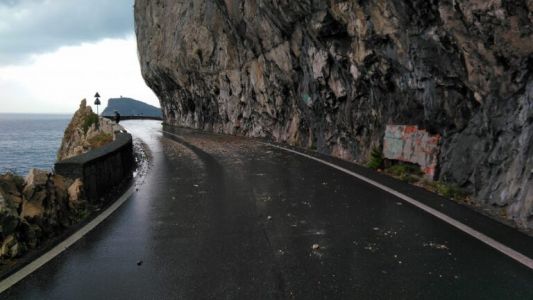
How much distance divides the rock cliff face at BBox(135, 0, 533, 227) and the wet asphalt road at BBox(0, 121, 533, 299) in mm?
1858

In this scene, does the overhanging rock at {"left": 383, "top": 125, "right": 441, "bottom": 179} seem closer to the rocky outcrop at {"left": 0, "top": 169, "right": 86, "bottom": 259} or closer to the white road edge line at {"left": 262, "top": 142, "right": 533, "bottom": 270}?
the white road edge line at {"left": 262, "top": 142, "right": 533, "bottom": 270}

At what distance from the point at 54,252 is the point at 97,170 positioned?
11.7 feet

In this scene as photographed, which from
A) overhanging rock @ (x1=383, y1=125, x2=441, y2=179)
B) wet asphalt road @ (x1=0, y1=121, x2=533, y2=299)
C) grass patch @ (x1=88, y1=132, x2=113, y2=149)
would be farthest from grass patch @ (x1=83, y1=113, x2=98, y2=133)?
wet asphalt road @ (x1=0, y1=121, x2=533, y2=299)

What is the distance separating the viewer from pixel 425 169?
10234 mm

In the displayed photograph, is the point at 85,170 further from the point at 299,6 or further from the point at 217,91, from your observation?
the point at 217,91

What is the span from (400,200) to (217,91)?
27947mm

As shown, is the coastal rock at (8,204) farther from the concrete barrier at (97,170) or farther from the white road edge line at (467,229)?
the white road edge line at (467,229)

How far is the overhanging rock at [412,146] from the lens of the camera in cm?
1006

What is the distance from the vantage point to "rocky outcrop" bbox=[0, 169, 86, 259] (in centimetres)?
561

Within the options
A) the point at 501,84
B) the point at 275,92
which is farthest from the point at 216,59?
the point at 501,84

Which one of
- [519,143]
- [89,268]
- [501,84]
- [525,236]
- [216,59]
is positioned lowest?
[89,268]

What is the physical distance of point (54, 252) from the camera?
5590mm

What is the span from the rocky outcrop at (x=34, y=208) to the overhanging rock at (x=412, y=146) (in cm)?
732

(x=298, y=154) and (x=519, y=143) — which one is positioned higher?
(x=519, y=143)
